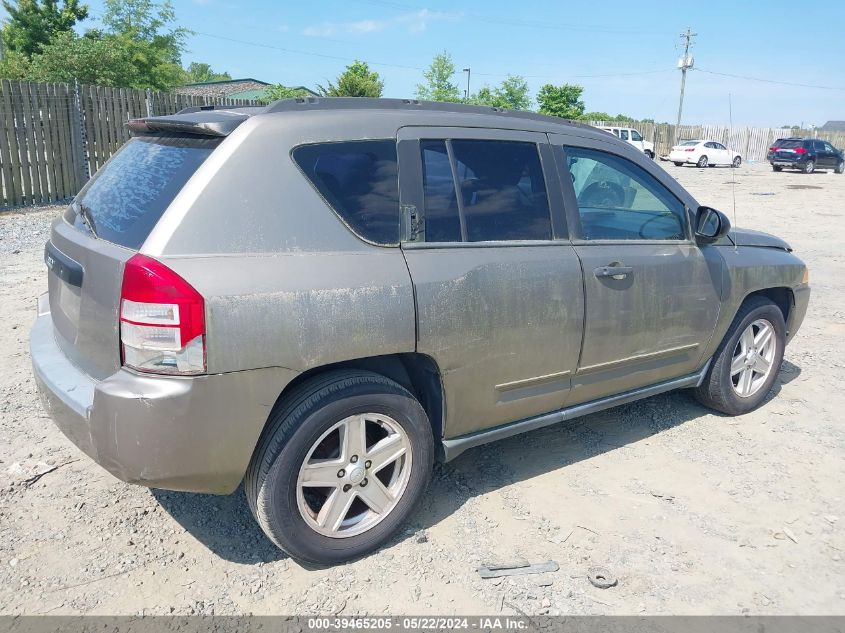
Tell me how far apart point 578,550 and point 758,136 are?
167 ft

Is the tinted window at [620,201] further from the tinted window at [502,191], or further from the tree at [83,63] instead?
the tree at [83,63]

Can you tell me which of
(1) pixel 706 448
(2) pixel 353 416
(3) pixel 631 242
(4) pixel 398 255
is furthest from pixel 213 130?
(1) pixel 706 448

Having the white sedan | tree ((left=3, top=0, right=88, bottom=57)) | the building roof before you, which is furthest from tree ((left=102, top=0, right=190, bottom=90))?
the building roof

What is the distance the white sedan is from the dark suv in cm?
283

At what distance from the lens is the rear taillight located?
239 centimetres

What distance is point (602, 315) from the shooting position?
11.6 ft

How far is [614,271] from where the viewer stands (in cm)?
354

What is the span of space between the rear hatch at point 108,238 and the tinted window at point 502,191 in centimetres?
115

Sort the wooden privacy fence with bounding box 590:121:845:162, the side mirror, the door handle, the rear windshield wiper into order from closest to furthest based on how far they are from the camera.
A: the rear windshield wiper < the door handle < the side mirror < the wooden privacy fence with bounding box 590:121:845:162

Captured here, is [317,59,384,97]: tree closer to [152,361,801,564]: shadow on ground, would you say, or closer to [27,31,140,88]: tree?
[27,31,140,88]: tree

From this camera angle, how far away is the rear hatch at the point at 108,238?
257cm

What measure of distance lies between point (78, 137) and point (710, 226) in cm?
1198

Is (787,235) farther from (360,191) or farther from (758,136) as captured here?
(758,136)

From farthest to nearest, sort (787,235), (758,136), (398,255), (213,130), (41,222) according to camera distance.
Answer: (758,136), (787,235), (41,222), (398,255), (213,130)
